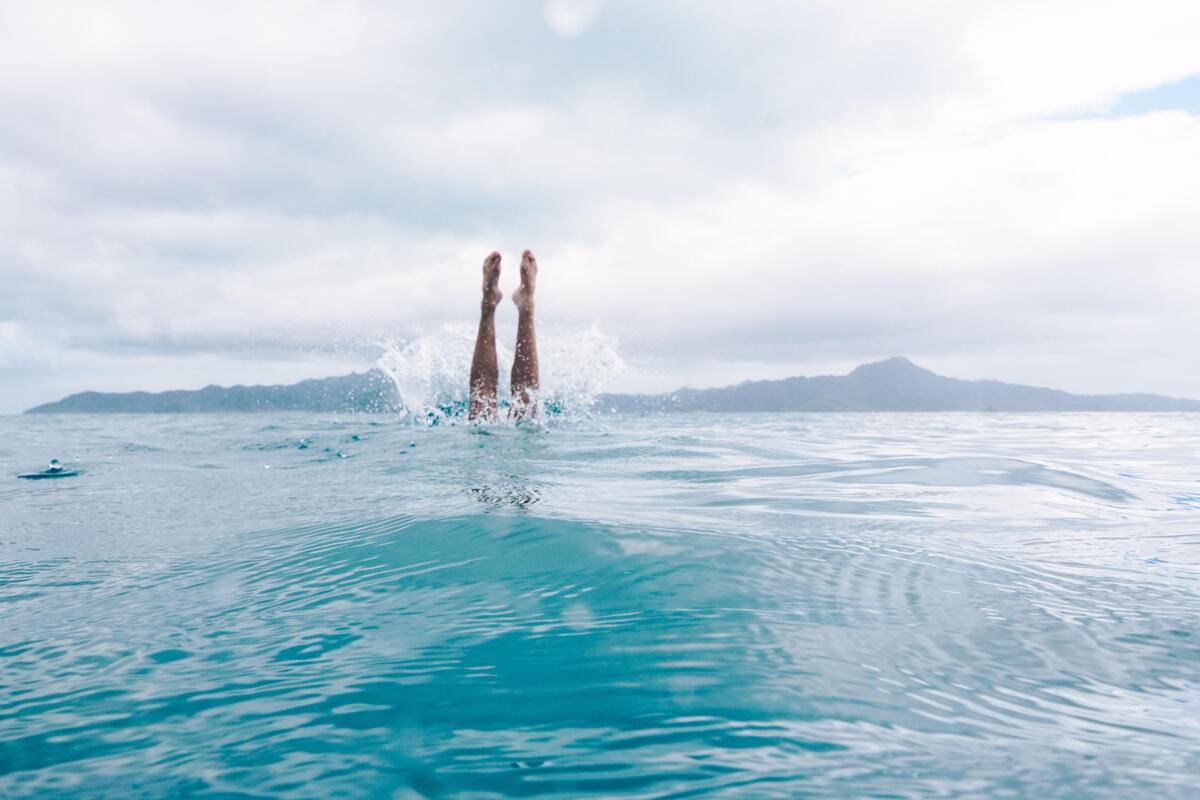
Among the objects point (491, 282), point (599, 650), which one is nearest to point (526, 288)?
point (491, 282)

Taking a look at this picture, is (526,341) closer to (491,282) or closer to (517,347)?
(517,347)

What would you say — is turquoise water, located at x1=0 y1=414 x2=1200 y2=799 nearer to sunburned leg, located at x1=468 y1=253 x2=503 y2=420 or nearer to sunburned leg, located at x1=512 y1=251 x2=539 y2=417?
sunburned leg, located at x1=468 y1=253 x2=503 y2=420

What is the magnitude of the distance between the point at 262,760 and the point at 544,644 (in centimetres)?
84

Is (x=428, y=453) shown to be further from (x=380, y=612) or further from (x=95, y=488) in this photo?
(x=380, y=612)

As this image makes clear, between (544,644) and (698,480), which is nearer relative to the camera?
(544,644)

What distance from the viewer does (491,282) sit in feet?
34.9

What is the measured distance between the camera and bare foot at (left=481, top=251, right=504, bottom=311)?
10.6 meters

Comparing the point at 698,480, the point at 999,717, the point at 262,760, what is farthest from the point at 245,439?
the point at 999,717

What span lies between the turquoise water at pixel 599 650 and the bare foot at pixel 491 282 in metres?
6.25

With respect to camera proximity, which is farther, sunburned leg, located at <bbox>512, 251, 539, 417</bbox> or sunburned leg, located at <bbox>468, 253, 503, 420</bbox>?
sunburned leg, located at <bbox>512, 251, 539, 417</bbox>

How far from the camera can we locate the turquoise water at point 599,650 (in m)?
1.50

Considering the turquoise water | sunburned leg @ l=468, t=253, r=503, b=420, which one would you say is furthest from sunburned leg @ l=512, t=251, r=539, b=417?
the turquoise water

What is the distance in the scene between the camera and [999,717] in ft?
5.58

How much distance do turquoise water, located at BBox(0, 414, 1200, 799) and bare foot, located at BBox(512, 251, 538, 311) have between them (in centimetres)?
666
